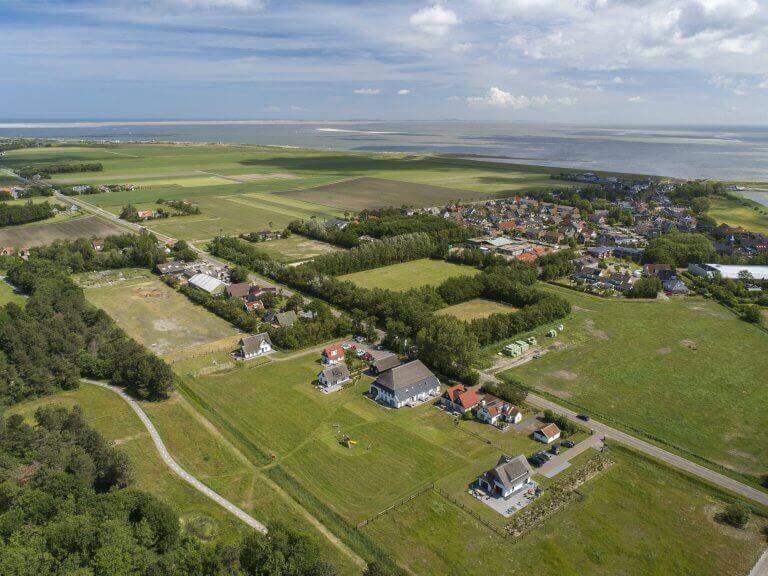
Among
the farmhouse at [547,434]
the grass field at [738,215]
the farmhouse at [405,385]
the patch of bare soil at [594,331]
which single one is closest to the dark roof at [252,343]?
the farmhouse at [405,385]

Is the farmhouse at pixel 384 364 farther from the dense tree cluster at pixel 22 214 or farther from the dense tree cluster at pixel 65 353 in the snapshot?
the dense tree cluster at pixel 22 214

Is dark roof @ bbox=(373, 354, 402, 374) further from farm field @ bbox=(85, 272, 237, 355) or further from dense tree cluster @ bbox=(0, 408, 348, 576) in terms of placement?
dense tree cluster @ bbox=(0, 408, 348, 576)

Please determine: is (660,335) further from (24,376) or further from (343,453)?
(24,376)

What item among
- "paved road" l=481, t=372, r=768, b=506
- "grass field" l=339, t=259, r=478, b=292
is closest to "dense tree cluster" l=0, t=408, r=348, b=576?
"paved road" l=481, t=372, r=768, b=506

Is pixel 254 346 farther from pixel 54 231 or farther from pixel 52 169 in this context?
pixel 52 169

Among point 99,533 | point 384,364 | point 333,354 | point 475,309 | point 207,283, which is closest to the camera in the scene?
point 99,533

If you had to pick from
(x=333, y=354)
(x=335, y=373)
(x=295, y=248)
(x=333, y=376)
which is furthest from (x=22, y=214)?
(x=333, y=376)
